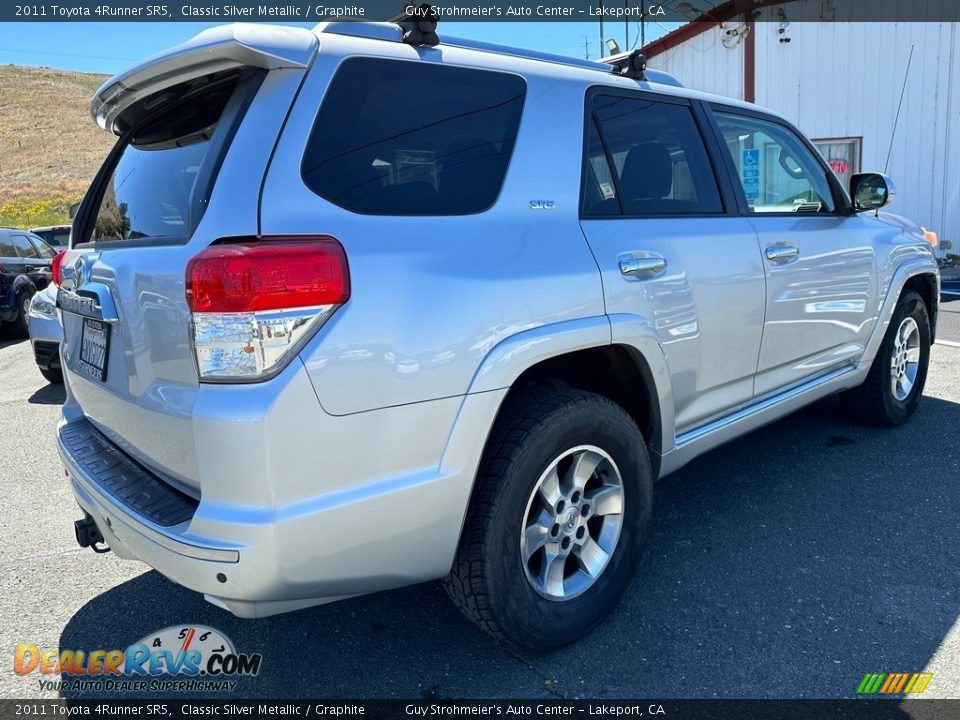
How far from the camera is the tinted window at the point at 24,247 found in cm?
1098

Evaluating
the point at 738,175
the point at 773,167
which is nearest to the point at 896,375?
the point at 773,167

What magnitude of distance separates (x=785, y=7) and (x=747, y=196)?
41.1ft

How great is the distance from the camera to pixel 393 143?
6.98 ft

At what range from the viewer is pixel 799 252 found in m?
3.46

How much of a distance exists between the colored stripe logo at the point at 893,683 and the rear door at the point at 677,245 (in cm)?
108

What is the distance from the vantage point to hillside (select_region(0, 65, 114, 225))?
130ft

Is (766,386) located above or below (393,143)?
below

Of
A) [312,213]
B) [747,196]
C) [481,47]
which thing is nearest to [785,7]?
[747,196]

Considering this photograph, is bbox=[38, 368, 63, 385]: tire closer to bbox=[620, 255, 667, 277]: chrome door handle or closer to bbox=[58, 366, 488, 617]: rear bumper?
bbox=[58, 366, 488, 617]: rear bumper

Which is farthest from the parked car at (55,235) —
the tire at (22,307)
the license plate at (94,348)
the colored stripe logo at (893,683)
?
the colored stripe logo at (893,683)

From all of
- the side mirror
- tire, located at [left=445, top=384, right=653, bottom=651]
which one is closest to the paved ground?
the side mirror

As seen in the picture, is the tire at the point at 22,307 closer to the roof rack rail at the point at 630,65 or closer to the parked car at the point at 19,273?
the parked car at the point at 19,273

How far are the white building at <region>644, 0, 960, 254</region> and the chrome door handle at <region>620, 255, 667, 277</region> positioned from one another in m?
12.7

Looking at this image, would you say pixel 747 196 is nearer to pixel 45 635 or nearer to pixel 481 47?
pixel 481 47
